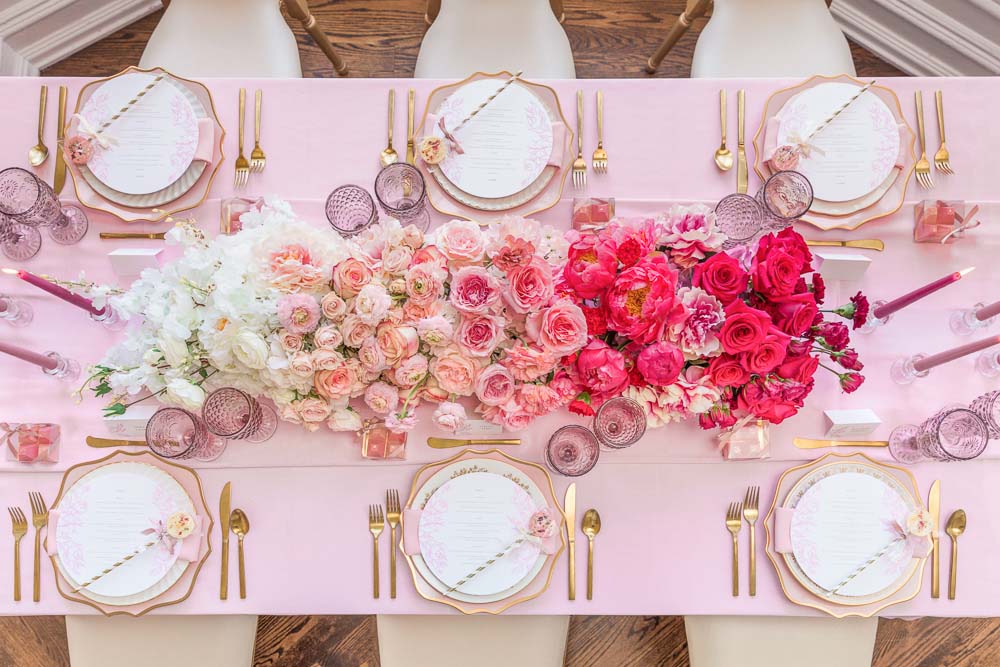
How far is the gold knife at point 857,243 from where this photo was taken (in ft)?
4.76

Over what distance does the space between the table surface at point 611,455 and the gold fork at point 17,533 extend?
19 mm

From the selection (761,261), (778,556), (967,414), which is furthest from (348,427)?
(967,414)

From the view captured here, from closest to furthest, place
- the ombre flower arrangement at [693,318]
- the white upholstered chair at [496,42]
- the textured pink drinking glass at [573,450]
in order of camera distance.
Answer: the ombre flower arrangement at [693,318]
the textured pink drinking glass at [573,450]
the white upholstered chair at [496,42]

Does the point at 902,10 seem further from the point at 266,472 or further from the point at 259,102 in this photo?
the point at 266,472

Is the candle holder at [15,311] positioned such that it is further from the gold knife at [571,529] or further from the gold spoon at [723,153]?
the gold spoon at [723,153]

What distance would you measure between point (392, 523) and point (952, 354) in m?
1.21

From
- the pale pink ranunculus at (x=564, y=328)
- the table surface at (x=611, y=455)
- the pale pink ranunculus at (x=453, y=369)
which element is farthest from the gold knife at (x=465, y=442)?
the pale pink ranunculus at (x=564, y=328)

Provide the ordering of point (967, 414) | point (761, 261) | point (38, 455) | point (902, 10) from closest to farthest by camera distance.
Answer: point (761, 261)
point (967, 414)
point (38, 455)
point (902, 10)

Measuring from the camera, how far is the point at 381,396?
48.3 inches

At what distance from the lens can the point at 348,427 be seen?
1.30 m

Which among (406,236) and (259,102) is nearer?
(406,236)

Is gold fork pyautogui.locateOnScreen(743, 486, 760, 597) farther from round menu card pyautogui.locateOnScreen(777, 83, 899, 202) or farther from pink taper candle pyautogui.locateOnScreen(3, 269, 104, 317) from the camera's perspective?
pink taper candle pyautogui.locateOnScreen(3, 269, 104, 317)

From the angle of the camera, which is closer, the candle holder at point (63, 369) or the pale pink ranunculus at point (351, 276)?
the pale pink ranunculus at point (351, 276)

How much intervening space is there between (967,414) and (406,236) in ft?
3.81
